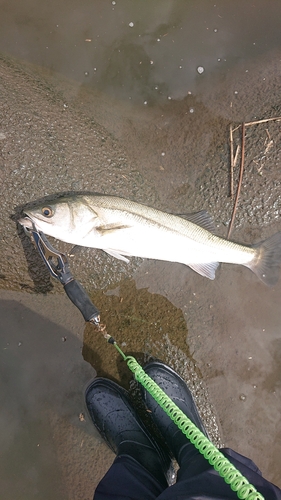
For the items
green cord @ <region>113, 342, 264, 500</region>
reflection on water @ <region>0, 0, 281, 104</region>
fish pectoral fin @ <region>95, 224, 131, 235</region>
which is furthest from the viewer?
reflection on water @ <region>0, 0, 281, 104</region>

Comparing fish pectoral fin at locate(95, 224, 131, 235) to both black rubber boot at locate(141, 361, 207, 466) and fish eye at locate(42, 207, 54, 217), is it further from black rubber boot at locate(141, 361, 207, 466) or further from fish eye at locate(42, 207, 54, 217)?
black rubber boot at locate(141, 361, 207, 466)

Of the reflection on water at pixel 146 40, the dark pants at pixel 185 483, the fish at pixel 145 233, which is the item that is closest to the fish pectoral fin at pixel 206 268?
the fish at pixel 145 233

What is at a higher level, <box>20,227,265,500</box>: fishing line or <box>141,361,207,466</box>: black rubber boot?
<box>20,227,265,500</box>: fishing line

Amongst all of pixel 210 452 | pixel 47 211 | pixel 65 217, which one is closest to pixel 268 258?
pixel 210 452

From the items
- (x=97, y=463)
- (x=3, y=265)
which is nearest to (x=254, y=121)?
(x=3, y=265)

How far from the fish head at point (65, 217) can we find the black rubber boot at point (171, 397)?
1683 millimetres

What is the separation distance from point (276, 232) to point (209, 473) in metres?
2.50

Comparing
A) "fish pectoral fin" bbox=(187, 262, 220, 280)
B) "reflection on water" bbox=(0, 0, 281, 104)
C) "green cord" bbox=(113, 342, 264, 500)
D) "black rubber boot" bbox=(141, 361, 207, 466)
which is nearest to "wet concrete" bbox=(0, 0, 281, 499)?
"reflection on water" bbox=(0, 0, 281, 104)

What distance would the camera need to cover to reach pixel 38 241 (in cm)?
295

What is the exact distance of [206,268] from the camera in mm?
3486

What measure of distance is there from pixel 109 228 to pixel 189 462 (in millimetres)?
2084

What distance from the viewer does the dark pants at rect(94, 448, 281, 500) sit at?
6.65 feet

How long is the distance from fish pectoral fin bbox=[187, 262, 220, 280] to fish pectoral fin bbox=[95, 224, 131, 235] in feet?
2.88

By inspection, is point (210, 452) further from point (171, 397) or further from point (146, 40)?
point (146, 40)
